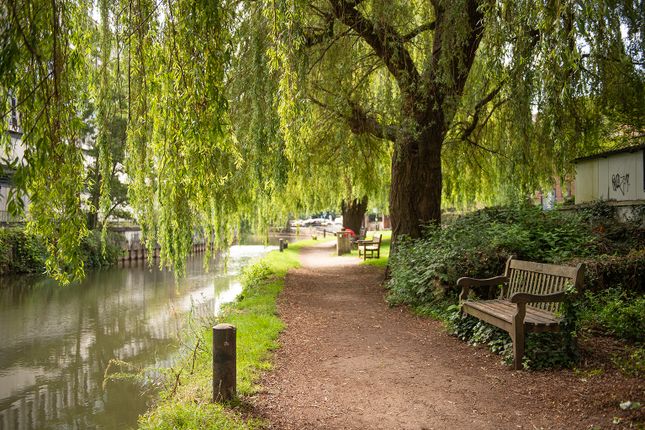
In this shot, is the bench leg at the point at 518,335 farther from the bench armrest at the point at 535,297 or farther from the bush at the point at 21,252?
the bush at the point at 21,252

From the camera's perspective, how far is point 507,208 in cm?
1068

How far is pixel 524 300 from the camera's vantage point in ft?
17.5

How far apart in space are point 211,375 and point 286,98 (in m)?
3.37

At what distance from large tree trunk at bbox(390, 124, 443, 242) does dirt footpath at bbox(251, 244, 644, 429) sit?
140 inches

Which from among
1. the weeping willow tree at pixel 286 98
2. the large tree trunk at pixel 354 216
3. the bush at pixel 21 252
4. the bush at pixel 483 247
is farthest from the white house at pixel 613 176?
the bush at pixel 21 252

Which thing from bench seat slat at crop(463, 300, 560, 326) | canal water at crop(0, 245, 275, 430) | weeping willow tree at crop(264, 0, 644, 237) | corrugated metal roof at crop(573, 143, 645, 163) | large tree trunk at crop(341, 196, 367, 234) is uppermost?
weeping willow tree at crop(264, 0, 644, 237)

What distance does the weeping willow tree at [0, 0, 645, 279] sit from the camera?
425cm

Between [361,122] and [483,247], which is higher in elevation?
[361,122]

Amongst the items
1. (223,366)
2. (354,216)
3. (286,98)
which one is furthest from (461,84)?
(354,216)

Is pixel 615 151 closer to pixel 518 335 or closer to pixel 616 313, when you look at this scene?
pixel 616 313

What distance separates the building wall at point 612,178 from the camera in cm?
995

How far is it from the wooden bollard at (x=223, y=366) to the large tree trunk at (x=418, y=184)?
23.6ft

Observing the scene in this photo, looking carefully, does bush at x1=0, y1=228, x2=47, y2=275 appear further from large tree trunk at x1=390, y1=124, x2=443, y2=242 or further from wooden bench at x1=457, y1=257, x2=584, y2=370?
wooden bench at x1=457, y1=257, x2=584, y2=370

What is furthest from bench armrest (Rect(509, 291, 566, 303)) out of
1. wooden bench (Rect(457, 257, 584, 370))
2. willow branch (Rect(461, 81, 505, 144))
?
willow branch (Rect(461, 81, 505, 144))
